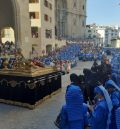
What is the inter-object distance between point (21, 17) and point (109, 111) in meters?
26.4

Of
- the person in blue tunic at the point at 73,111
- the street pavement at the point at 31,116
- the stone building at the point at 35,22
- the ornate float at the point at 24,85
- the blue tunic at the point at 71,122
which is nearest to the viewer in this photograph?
the person in blue tunic at the point at 73,111

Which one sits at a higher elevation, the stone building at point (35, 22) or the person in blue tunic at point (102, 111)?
the stone building at point (35, 22)

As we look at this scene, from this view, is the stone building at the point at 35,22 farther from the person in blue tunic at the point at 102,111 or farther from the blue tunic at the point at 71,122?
the person in blue tunic at the point at 102,111

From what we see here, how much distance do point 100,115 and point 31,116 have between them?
14.6ft

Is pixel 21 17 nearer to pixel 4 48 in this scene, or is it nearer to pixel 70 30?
pixel 4 48

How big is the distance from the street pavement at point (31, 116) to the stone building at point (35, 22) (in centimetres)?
2041

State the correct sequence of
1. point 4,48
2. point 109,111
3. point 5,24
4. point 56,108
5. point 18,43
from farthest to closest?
point 5,24 < point 18,43 < point 4,48 < point 56,108 < point 109,111

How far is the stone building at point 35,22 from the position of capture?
29891 millimetres

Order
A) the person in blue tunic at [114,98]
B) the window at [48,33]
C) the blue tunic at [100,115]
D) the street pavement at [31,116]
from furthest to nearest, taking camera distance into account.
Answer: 1. the window at [48,33]
2. the street pavement at [31,116]
3. the person in blue tunic at [114,98]
4. the blue tunic at [100,115]

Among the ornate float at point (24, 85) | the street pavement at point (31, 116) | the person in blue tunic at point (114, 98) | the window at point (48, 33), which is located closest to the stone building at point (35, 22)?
the window at point (48, 33)

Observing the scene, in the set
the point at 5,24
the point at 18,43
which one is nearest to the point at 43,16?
the point at 5,24

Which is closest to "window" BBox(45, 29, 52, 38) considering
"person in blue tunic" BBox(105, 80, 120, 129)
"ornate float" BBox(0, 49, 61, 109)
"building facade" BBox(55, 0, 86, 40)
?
"building facade" BBox(55, 0, 86, 40)

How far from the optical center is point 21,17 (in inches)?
1180

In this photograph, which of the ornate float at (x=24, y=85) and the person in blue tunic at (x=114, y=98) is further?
the ornate float at (x=24, y=85)
